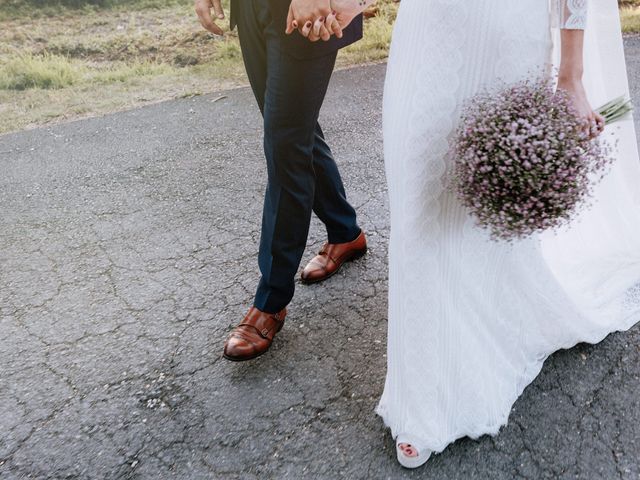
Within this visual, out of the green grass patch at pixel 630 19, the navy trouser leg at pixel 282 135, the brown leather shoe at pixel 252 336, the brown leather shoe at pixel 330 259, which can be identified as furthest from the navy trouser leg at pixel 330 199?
the green grass patch at pixel 630 19

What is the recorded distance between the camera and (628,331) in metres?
2.20

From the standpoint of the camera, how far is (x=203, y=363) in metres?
2.29

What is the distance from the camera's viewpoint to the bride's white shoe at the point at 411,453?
1.73 meters

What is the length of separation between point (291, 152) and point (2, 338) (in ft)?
5.08

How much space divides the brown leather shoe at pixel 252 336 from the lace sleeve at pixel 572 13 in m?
1.41

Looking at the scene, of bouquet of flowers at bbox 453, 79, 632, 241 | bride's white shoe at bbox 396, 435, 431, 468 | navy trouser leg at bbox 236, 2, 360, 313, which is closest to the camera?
bouquet of flowers at bbox 453, 79, 632, 241

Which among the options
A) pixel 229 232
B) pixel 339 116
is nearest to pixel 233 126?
pixel 339 116

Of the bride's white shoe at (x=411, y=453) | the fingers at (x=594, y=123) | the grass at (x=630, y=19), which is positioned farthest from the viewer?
the grass at (x=630, y=19)

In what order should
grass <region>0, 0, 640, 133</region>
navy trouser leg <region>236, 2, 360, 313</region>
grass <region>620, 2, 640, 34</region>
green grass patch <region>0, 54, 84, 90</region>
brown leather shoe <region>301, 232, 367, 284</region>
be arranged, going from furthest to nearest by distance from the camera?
grass <region>620, 2, 640, 34</region>
green grass patch <region>0, 54, 84, 90</region>
grass <region>0, 0, 640, 133</region>
brown leather shoe <region>301, 232, 367, 284</region>
navy trouser leg <region>236, 2, 360, 313</region>

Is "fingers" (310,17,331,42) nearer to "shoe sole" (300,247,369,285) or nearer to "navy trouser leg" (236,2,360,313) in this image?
"navy trouser leg" (236,2,360,313)

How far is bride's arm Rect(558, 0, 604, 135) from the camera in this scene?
154 cm

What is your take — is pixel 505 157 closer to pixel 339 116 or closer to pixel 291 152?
pixel 291 152

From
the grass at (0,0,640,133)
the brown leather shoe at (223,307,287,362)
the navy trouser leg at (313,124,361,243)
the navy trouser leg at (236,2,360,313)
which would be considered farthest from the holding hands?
the grass at (0,0,640,133)

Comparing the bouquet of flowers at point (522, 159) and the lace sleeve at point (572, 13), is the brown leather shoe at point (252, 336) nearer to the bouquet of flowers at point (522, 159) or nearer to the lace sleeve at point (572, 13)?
the bouquet of flowers at point (522, 159)
